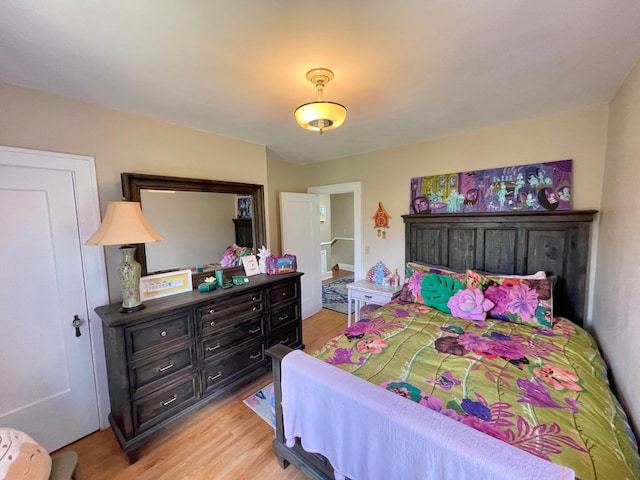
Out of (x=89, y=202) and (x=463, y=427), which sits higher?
(x=89, y=202)

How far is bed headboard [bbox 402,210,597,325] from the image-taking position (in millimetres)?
2158

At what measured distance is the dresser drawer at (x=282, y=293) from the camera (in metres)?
2.54

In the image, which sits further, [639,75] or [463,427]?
[639,75]

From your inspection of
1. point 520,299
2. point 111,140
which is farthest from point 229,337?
Result: point 520,299

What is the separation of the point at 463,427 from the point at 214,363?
1.84 m

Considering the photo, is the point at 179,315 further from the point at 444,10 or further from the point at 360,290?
the point at 444,10

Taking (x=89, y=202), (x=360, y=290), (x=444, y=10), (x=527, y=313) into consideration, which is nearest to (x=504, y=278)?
(x=527, y=313)

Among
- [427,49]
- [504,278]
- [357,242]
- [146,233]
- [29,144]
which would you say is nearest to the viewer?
[427,49]

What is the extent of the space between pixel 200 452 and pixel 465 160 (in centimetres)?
337

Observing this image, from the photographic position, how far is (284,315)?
2.68 meters

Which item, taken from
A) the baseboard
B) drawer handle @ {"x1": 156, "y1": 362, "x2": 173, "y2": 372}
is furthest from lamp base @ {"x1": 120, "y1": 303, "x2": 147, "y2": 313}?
the baseboard

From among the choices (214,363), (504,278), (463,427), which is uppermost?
(504,278)

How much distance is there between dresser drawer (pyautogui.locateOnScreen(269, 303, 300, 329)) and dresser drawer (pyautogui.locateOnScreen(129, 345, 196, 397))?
77 cm

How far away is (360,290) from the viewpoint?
312cm
